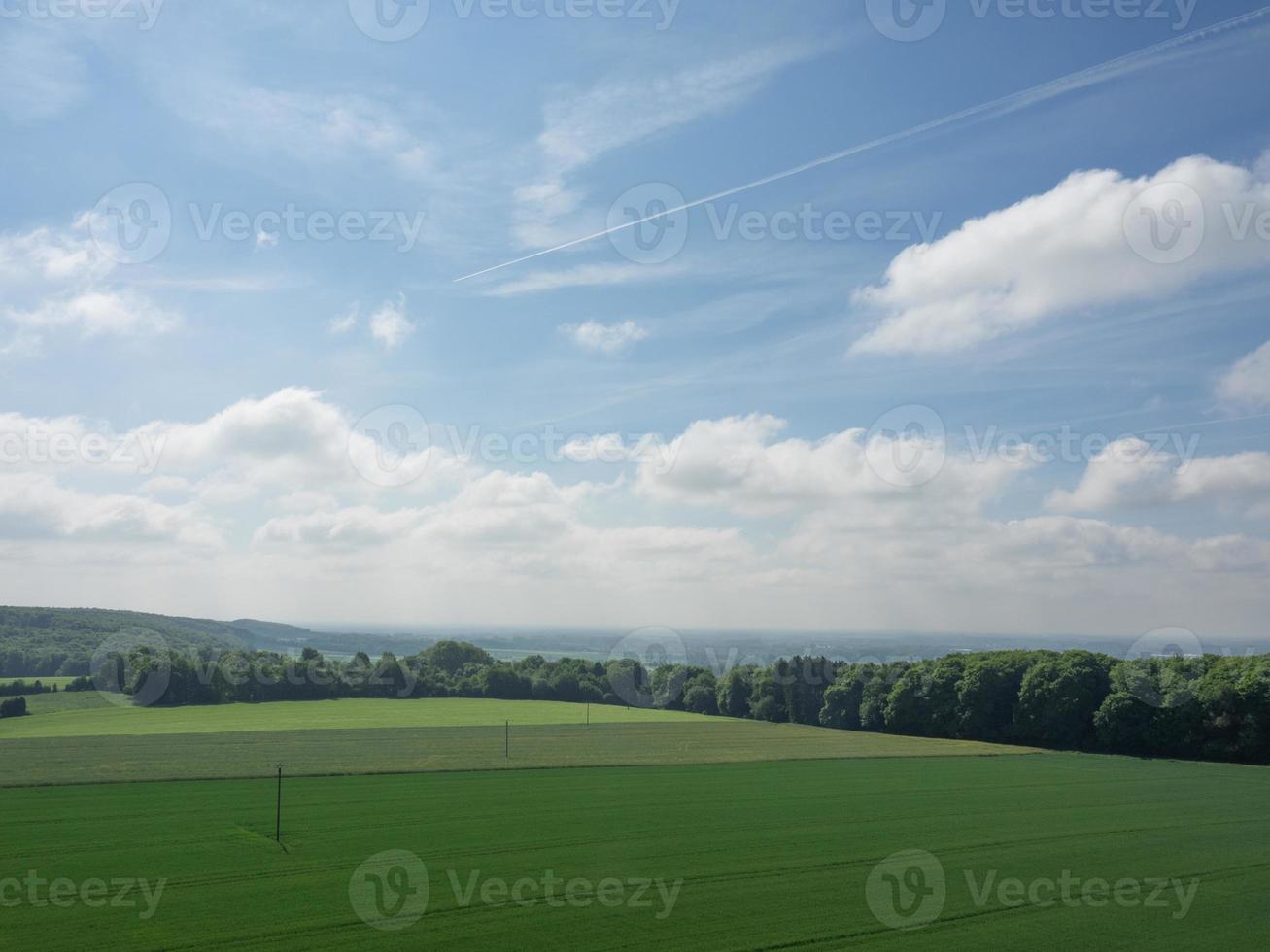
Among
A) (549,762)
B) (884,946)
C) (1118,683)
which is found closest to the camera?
(884,946)

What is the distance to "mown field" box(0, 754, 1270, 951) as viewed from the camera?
21.6 metres

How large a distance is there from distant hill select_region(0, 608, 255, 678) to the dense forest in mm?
22186

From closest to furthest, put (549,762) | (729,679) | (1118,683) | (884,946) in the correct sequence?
1. (884,946)
2. (549,762)
3. (1118,683)
4. (729,679)

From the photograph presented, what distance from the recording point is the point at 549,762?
Result: 58.1m

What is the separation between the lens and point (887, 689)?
314 ft

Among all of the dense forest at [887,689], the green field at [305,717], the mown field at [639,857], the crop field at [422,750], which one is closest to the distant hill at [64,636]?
the dense forest at [887,689]

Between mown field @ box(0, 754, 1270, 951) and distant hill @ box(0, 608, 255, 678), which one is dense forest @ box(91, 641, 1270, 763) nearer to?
mown field @ box(0, 754, 1270, 951)

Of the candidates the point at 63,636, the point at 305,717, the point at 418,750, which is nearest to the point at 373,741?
the point at 418,750

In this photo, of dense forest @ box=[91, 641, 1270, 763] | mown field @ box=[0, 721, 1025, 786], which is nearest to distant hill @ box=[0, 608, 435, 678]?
dense forest @ box=[91, 641, 1270, 763]

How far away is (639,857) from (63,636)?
14049 cm

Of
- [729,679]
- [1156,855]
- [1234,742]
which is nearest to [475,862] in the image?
[1156,855]

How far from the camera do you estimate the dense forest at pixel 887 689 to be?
229ft

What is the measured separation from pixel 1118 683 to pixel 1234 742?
901 centimetres

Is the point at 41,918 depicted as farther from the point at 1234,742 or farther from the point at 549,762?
the point at 1234,742
